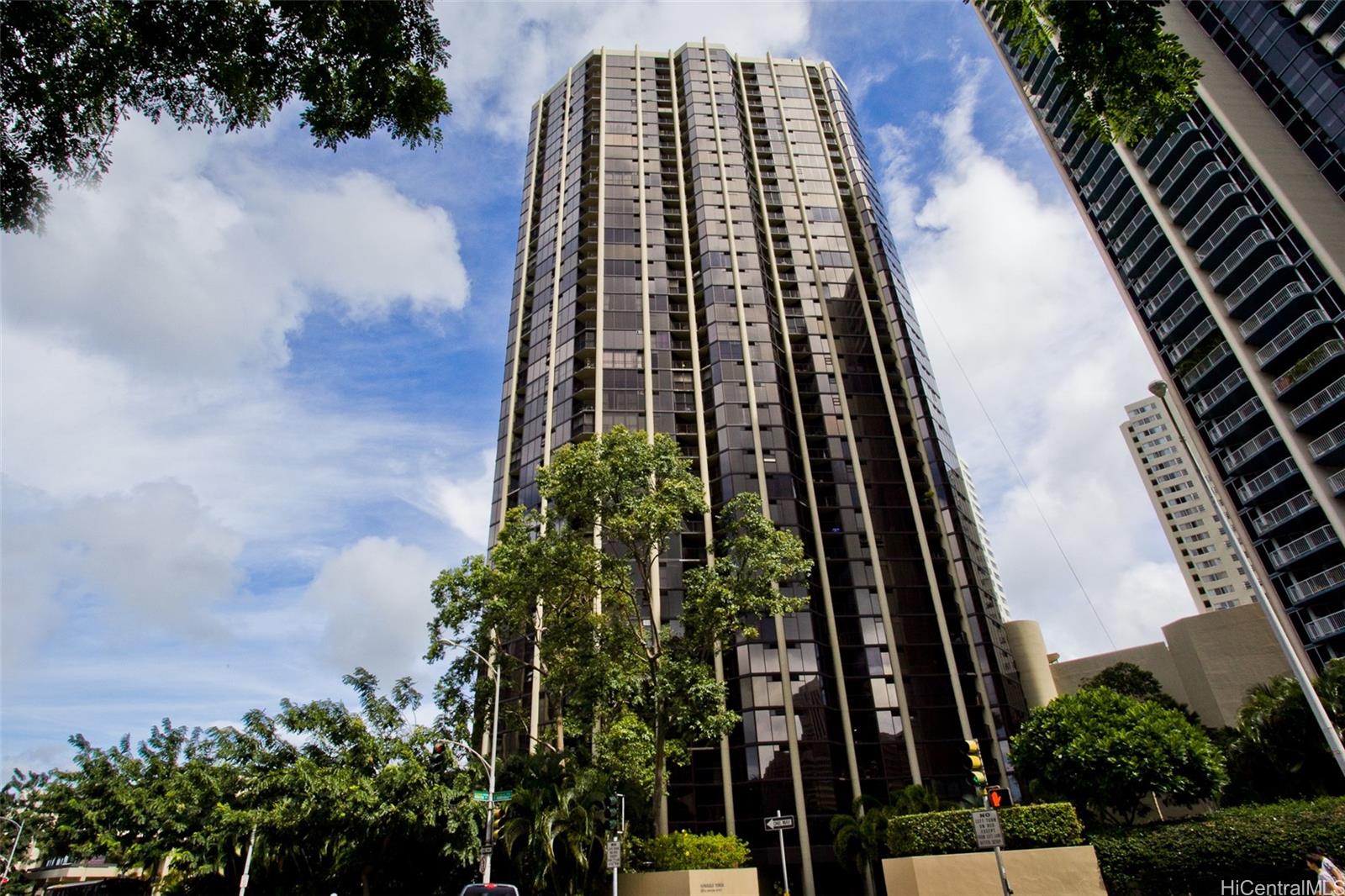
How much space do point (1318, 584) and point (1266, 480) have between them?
8721 millimetres

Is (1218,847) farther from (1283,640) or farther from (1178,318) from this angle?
(1178,318)

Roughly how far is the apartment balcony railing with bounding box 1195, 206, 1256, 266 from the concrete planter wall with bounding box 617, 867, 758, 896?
61432mm

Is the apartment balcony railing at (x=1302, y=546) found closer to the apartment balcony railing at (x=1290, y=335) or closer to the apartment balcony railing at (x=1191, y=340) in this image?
the apartment balcony railing at (x=1290, y=335)

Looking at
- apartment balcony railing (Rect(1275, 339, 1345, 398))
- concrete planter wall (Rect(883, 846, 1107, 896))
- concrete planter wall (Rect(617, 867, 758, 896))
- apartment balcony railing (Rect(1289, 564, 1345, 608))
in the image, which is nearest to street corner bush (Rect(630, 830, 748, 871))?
concrete planter wall (Rect(617, 867, 758, 896))

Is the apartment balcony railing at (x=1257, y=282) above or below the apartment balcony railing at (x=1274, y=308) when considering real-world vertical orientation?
above

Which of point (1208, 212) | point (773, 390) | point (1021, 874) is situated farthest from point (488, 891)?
point (1208, 212)

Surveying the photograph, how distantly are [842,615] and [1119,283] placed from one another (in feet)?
145

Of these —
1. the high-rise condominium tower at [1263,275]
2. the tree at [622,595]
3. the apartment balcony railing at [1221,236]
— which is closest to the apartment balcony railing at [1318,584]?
the high-rise condominium tower at [1263,275]

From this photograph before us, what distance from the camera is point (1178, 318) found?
6294cm

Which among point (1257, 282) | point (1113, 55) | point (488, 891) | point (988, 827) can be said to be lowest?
point (488, 891)

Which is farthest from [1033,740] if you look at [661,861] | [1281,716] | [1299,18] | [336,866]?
[1299,18]

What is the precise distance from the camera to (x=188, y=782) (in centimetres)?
3716

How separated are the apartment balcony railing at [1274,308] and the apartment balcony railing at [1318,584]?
18286 mm

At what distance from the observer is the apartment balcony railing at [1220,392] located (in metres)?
57.4
